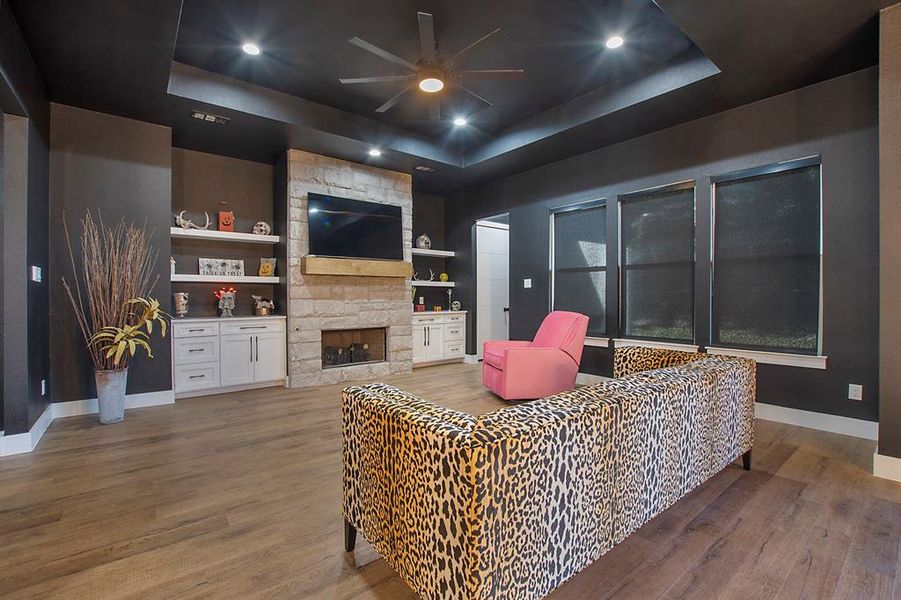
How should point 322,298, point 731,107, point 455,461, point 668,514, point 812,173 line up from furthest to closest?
point 322,298 < point 731,107 < point 812,173 < point 668,514 < point 455,461

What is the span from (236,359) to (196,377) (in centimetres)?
41

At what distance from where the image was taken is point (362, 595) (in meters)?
1.52

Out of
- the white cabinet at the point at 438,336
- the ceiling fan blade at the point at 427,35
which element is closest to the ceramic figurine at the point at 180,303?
the white cabinet at the point at 438,336

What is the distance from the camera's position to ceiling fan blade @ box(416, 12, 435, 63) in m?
2.57

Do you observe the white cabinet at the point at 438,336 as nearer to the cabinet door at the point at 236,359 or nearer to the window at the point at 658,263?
the cabinet door at the point at 236,359

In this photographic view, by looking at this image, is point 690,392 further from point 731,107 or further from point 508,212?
point 508,212

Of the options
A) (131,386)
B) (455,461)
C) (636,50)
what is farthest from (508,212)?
(455,461)

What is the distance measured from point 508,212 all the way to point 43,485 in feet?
17.6

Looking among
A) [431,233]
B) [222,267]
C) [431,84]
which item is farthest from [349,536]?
[431,233]

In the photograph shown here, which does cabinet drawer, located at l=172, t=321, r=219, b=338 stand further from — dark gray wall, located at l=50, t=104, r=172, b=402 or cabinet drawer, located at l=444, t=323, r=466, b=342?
cabinet drawer, located at l=444, t=323, r=466, b=342

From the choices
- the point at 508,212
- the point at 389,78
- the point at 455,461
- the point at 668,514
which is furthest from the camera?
the point at 508,212

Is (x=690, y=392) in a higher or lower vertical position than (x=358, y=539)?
higher

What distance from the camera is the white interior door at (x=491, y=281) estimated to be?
6.76 metres

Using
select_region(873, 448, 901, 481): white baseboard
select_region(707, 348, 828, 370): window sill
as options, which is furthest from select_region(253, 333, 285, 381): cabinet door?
select_region(873, 448, 901, 481): white baseboard
